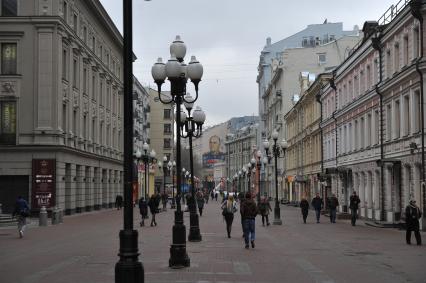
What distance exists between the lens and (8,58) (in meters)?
41.1

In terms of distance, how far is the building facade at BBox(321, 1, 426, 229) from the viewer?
29.8 m

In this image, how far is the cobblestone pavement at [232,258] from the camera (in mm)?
13688

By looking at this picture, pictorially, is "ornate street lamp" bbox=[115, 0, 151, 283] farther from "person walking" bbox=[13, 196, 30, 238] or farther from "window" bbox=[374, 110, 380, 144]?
"window" bbox=[374, 110, 380, 144]

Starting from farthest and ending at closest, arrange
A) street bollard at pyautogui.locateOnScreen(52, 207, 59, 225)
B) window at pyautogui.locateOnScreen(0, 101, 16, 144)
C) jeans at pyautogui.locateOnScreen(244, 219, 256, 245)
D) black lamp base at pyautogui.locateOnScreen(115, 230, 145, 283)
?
1. window at pyautogui.locateOnScreen(0, 101, 16, 144)
2. street bollard at pyautogui.locateOnScreen(52, 207, 59, 225)
3. jeans at pyautogui.locateOnScreen(244, 219, 256, 245)
4. black lamp base at pyautogui.locateOnScreen(115, 230, 145, 283)

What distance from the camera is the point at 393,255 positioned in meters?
18.4

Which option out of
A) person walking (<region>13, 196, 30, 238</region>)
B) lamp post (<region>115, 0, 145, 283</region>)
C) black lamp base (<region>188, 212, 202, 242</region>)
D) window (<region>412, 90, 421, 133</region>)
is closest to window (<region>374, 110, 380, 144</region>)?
window (<region>412, 90, 421, 133</region>)

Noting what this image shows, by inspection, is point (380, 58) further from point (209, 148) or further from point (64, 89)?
point (209, 148)

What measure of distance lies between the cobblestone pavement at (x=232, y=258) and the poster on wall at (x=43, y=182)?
554 inches

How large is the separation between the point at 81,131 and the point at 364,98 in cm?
2069

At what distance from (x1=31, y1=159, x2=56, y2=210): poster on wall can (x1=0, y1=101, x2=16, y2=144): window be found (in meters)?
2.18

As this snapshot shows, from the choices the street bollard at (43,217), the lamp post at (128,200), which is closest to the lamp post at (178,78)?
the lamp post at (128,200)

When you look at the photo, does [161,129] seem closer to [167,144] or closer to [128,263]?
[167,144]

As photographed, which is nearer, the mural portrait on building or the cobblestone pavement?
the cobblestone pavement

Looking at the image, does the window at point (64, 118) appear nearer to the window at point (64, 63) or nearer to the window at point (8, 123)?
the window at point (64, 63)
